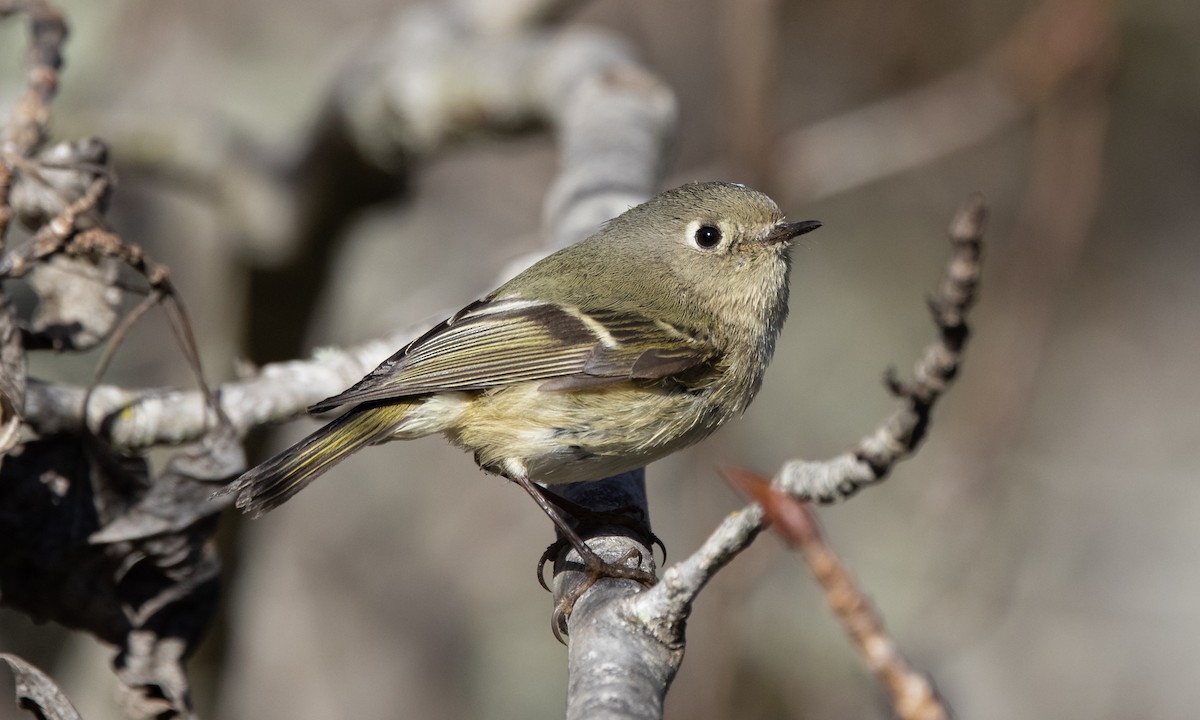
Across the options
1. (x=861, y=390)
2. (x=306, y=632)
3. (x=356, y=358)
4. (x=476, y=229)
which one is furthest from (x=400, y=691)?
(x=356, y=358)

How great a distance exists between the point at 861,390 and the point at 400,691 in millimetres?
2371

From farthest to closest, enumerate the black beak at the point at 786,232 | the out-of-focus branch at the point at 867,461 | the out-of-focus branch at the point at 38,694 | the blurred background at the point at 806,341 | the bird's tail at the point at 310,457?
the blurred background at the point at 806,341 < the black beak at the point at 786,232 < the bird's tail at the point at 310,457 < the out-of-focus branch at the point at 38,694 < the out-of-focus branch at the point at 867,461

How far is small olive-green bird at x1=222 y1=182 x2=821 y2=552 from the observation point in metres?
2.15

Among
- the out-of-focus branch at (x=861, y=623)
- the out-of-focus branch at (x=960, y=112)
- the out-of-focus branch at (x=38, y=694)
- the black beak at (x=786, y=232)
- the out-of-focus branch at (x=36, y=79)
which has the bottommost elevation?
the out-of-focus branch at (x=861, y=623)

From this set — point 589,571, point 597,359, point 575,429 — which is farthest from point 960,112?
point 589,571

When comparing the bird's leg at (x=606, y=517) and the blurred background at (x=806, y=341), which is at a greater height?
the blurred background at (x=806, y=341)

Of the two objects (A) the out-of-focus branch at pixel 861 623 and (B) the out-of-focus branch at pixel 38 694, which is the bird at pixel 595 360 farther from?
(A) the out-of-focus branch at pixel 861 623

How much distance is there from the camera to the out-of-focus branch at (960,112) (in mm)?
3695

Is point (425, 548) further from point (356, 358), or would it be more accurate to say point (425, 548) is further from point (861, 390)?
point (356, 358)

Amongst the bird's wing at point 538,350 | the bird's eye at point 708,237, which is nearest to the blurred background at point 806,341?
the bird's eye at point 708,237

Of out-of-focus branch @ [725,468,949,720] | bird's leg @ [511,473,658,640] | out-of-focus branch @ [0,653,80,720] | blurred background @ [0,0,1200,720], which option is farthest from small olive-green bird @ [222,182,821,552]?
out-of-focus branch @ [725,468,949,720]

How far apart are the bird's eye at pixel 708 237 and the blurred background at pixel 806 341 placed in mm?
926

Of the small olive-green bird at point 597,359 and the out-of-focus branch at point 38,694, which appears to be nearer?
the out-of-focus branch at point 38,694

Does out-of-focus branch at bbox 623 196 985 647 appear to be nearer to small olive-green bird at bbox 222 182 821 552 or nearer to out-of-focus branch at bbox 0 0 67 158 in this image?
small olive-green bird at bbox 222 182 821 552
